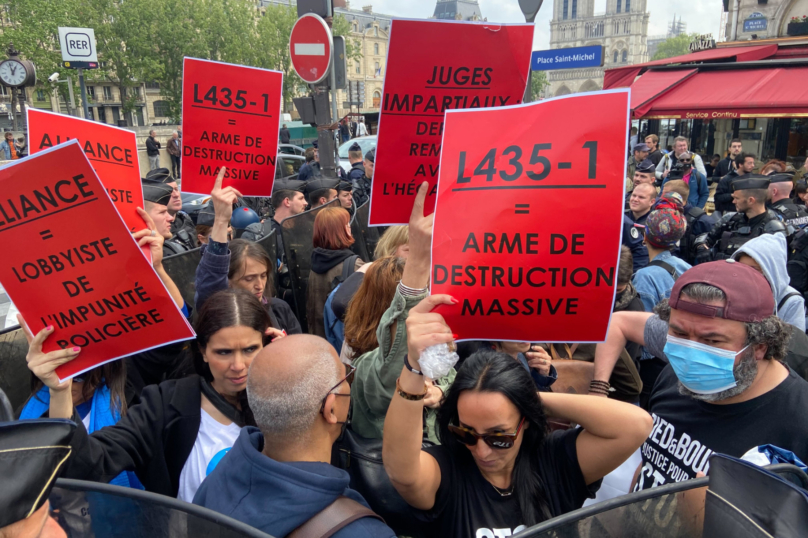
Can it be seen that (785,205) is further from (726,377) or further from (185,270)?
(185,270)

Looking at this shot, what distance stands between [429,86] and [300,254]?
2.44 metres

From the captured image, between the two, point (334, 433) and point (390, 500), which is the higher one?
point (334, 433)

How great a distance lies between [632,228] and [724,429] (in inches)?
136

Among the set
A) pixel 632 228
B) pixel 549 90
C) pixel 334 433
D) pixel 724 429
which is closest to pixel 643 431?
pixel 724 429

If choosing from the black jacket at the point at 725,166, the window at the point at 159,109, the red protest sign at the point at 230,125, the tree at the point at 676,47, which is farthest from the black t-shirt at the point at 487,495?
the tree at the point at 676,47

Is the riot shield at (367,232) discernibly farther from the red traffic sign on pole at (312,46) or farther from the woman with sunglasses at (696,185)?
the woman with sunglasses at (696,185)

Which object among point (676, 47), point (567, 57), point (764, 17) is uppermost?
point (676, 47)

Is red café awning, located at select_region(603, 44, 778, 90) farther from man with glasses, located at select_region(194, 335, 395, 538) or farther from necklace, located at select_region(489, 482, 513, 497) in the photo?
man with glasses, located at select_region(194, 335, 395, 538)

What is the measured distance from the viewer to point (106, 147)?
10.4ft

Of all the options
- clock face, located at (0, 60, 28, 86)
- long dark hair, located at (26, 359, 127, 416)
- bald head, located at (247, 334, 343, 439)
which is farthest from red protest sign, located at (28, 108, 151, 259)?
clock face, located at (0, 60, 28, 86)

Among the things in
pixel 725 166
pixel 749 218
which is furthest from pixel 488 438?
pixel 725 166

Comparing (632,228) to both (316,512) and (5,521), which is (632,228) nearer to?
(316,512)

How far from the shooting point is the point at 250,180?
3.88m

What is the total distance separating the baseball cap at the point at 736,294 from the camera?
1979 millimetres
